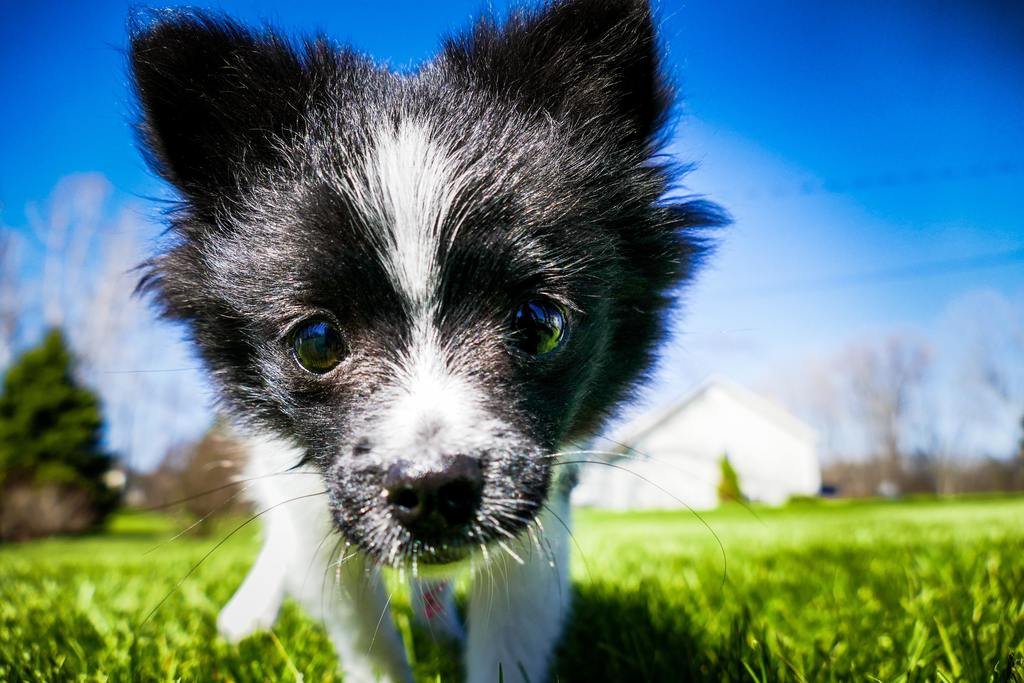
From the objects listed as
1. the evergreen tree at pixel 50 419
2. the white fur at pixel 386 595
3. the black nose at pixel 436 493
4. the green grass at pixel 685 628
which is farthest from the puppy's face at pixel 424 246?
the evergreen tree at pixel 50 419

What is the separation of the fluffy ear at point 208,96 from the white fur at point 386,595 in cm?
92

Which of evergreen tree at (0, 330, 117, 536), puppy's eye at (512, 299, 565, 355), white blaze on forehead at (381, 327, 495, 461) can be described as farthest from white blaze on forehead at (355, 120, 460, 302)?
evergreen tree at (0, 330, 117, 536)

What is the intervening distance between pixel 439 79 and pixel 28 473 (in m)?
16.6

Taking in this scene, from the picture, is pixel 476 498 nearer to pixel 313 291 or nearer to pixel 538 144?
pixel 313 291

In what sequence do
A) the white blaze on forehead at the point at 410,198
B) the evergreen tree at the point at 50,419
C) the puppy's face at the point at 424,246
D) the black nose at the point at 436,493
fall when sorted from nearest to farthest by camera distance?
1. the black nose at the point at 436,493
2. the puppy's face at the point at 424,246
3. the white blaze on forehead at the point at 410,198
4. the evergreen tree at the point at 50,419

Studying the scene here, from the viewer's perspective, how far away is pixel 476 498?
4.87 ft

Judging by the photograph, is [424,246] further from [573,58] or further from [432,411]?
[573,58]

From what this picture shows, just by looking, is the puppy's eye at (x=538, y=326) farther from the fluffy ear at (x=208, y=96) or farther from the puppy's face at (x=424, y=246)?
the fluffy ear at (x=208, y=96)

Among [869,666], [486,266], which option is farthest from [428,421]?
[869,666]

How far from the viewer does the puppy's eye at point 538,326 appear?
1.79 m

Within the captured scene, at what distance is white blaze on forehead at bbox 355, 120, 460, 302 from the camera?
5.59 ft

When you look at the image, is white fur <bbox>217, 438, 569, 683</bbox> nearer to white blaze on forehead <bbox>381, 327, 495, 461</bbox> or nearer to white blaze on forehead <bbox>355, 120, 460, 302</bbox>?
white blaze on forehead <bbox>381, 327, 495, 461</bbox>

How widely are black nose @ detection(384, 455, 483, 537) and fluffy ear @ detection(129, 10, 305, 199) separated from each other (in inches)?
48.0

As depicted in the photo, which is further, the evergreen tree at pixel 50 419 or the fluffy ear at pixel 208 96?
the evergreen tree at pixel 50 419
